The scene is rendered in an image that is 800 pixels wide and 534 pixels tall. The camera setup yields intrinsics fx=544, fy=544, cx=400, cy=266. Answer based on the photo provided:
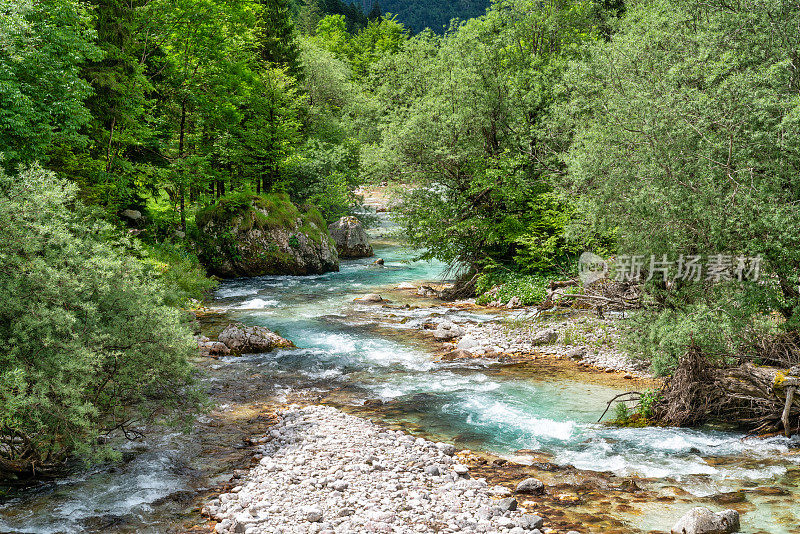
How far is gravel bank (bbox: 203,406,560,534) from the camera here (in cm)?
794

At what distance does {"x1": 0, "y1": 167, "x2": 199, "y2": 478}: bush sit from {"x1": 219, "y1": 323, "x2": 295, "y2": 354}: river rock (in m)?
7.05

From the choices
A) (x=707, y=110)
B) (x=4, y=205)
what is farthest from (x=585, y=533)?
(x=4, y=205)

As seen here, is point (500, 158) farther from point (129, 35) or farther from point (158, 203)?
point (158, 203)

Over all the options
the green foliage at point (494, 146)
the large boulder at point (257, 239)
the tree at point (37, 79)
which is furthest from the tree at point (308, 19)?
the tree at point (37, 79)

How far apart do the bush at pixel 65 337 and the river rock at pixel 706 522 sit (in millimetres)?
8399

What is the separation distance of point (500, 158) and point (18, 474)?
66.5 feet

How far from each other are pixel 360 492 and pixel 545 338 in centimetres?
1101

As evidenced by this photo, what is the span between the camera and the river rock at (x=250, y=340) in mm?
17672

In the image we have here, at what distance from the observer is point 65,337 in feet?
28.1

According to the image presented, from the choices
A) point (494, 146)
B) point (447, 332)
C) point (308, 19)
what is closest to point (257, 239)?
point (494, 146)

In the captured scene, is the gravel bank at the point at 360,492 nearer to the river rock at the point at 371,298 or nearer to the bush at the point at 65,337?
the bush at the point at 65,337

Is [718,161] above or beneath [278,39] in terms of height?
beneath

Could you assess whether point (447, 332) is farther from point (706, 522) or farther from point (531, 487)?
point (706, 522)

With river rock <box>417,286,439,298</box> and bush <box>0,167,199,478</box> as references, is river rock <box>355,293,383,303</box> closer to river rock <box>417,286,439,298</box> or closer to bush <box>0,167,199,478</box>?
river rock <box>417,286,439,298</box>
